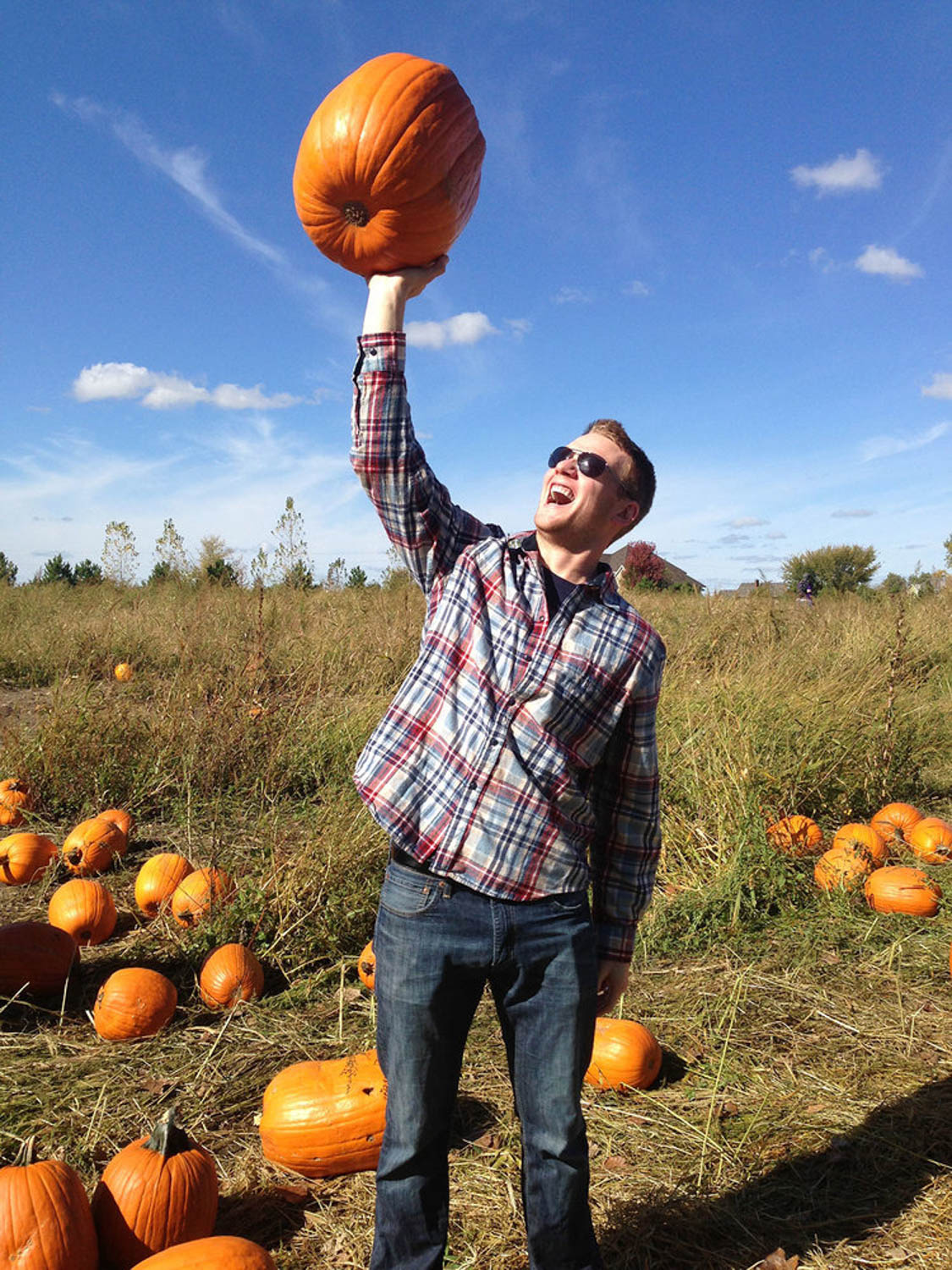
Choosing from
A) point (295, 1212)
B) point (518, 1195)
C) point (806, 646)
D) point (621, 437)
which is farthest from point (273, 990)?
point (806, 646)

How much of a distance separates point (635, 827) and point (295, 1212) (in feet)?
4.87

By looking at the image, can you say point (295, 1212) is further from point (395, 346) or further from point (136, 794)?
point (136, 794)

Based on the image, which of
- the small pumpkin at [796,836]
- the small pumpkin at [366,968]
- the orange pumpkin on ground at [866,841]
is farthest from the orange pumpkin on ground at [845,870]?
the small pumpkin at [366,968]

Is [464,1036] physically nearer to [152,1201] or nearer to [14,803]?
[152,1201]

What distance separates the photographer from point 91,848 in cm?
442

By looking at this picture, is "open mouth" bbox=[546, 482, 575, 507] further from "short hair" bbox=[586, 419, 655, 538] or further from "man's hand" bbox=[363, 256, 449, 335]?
"man's hand" bbox=[363, 256, 449, 335]

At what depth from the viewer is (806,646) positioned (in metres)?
8.42

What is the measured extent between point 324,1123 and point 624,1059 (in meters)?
1.01

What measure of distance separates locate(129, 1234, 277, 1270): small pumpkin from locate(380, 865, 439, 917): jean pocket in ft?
2.92

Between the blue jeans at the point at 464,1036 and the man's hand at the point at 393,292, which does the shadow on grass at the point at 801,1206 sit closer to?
the blue jeans at the point at 464,1036

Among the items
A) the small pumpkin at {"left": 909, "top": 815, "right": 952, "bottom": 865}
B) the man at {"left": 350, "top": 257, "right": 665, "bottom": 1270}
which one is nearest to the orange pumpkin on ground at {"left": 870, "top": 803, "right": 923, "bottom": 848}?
the small pumpkin at {"left": 909, "top": 815, "right": 952, "bottom": 865}

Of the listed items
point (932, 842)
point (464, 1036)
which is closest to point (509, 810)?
point (464, 1036)

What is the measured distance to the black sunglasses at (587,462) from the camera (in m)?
1.86

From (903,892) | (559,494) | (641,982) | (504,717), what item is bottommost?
(641,982)
